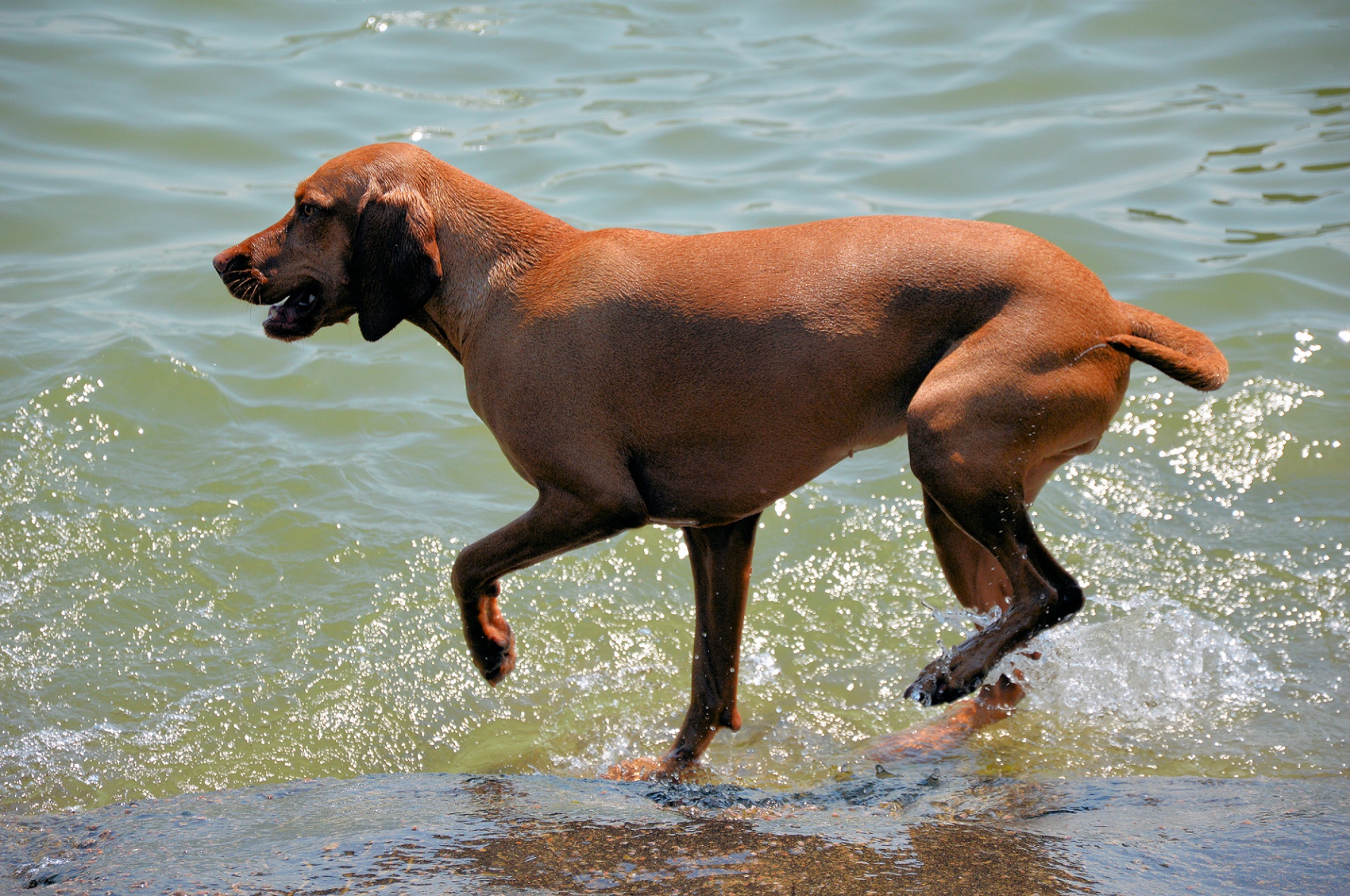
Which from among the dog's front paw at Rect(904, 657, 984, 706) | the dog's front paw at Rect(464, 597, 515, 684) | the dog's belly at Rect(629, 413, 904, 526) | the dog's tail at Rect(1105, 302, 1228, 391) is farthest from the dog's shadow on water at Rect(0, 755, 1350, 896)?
the dog's tail at Rect(1105, 302, 1228, 391)

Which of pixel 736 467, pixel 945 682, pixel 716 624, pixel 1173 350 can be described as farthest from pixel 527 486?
pixel 1173 350

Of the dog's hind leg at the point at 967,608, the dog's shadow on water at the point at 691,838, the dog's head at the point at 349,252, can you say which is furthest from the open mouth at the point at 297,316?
the dog's hind leg at the point at 967,608

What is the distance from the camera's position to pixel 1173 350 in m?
4.07

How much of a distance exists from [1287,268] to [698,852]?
848cm

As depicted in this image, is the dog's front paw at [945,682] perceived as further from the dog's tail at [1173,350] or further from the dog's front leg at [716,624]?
the dog's tail at [1173,350]

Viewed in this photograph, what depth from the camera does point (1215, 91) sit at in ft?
44.6

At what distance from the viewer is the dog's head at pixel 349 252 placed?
174 inches

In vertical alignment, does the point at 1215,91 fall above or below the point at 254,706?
above

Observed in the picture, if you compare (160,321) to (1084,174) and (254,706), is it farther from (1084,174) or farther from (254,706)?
(1084,174)

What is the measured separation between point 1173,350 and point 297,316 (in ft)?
9.70

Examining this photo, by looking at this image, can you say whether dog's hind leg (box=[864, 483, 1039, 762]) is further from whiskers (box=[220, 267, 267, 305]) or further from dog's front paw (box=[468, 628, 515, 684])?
whiskers (box=[220, 267, 267, 305])

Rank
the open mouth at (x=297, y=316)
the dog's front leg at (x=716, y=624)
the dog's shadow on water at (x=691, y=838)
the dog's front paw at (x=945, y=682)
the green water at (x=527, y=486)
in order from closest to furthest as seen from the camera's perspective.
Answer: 1. the dog's shadow on water at (x=691, y=838)
2. the dog's front paw at (x=945, y=682)
3. the open mouth at (x=297, y=316)
4. the dog's front leg at (x=716, y=624)
5. the green water at (x=527, y=486)

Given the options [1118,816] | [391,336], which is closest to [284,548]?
[391,336]

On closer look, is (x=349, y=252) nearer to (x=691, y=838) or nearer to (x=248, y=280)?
(x=248, y=280)
